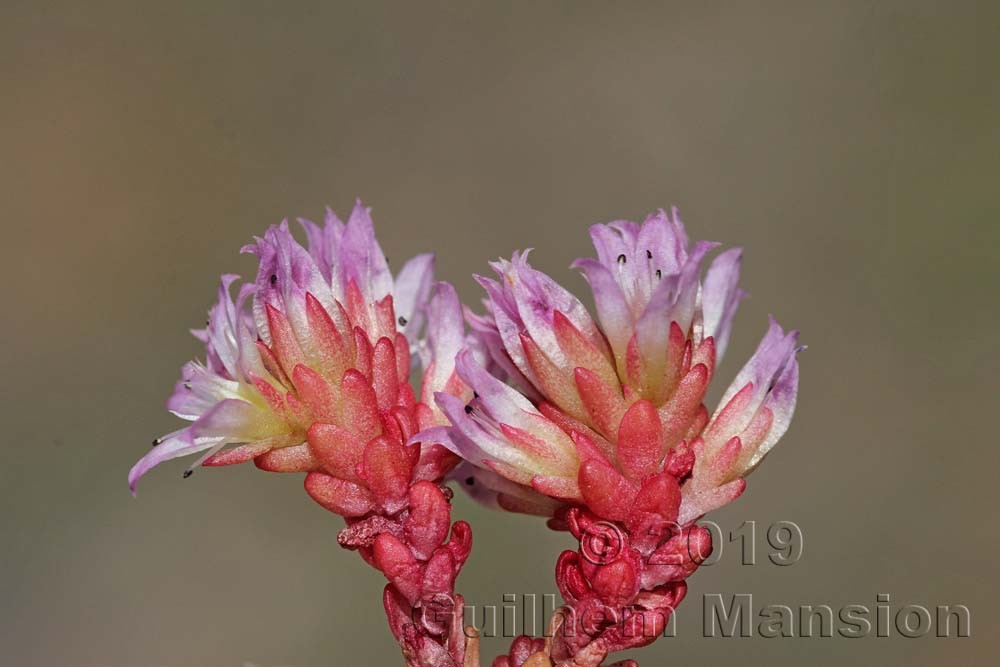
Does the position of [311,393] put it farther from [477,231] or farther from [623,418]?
[477,231]

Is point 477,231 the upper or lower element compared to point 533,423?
upper

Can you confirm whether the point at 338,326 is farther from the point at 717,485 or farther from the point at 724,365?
the point at 724,365

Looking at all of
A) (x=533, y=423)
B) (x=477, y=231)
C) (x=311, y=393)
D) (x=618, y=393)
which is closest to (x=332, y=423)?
(x=311, y=393)

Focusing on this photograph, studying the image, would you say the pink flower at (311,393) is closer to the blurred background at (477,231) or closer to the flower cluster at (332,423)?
the flower cluster at (332,423)

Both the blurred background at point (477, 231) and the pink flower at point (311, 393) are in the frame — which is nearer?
the pink flower at point (311, 393)

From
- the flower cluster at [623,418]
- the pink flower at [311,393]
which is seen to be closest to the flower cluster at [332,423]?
the pink flower at [311,393]

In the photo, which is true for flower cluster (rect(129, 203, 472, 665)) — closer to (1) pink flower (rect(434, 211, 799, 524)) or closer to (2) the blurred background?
(1) pink flower (rect(434, 211, 799, 524))
